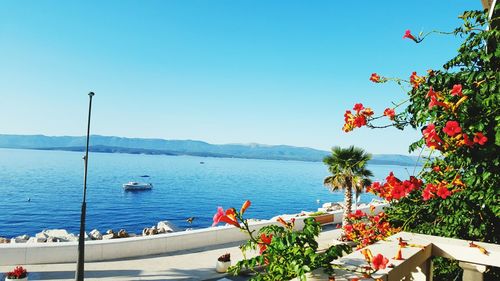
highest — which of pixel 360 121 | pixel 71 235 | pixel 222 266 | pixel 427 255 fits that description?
pixel 360 121

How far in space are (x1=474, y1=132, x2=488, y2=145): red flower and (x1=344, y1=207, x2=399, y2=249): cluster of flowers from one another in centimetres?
161

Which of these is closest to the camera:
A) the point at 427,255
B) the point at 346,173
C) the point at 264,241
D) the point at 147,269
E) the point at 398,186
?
the point at 264,241

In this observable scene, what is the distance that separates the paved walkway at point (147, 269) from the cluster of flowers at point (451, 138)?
9591 mm

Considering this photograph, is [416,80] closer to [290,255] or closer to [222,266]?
[290,255]

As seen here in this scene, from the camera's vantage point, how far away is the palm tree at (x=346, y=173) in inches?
754

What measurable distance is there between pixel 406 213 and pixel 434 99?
2.01 m

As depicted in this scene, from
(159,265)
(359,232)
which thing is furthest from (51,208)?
(359,232)

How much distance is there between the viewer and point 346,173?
19859 millimetres

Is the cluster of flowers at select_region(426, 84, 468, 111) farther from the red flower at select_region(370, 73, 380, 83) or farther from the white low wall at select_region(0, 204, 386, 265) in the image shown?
the white low wall at select_region(0, 204, 386, 265)

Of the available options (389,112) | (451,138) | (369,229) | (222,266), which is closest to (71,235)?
(222,266)

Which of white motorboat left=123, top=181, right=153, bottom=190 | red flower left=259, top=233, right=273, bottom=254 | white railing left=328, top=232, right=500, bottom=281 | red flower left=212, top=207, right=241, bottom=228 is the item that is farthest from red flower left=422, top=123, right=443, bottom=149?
white motorboat left=123, top=181, right=153, bottom=190

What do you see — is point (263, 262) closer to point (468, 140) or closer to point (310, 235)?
point (310, 235)

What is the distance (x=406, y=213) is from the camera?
4.67m

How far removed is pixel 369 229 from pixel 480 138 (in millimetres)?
2160
